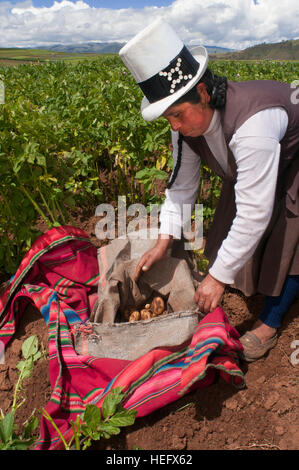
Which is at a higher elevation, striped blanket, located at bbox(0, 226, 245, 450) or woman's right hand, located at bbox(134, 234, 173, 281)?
woman's right hand, located at bbox(134, 234, 173, 281)

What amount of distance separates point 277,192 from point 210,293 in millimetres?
606

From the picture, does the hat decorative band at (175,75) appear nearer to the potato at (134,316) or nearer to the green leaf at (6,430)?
the potato at (134,316)

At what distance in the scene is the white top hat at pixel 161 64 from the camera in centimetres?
139

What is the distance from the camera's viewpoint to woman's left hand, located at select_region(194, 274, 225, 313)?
165 centimetres

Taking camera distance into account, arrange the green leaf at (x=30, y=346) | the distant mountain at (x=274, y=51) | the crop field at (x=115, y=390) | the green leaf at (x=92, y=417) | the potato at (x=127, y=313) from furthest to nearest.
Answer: the distant mountain at (x=274, y=51)
the potato at (x=127, y=313)
the green leaf at (x=30, y=346)
the crop field at (x=115, y=390)
the green leaf at (x=92, y=417)

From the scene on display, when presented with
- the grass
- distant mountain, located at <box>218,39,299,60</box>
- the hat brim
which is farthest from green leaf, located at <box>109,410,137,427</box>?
distant mountain, located at <box>218,39,299,60</box>

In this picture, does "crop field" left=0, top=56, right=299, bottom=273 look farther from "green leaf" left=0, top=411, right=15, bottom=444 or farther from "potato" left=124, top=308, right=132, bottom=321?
"green leaf" left=0, top=411, right=15, bottom=444

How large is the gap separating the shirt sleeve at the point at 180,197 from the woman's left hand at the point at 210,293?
1.51 feet

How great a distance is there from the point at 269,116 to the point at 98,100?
7.28 ft

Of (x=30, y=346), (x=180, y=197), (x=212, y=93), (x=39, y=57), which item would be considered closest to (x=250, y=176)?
(x=212, y=93)

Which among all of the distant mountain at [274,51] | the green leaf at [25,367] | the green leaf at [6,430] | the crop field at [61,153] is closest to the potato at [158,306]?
the green leaf at [25,367]

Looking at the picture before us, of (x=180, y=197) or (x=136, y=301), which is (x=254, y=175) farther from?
(x=136, y=301)

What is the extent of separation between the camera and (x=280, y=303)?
1.95 meters

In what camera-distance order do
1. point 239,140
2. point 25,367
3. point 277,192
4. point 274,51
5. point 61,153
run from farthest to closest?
point 274,51, point 61,153, point 25,367, point 277,192, point 239,140
